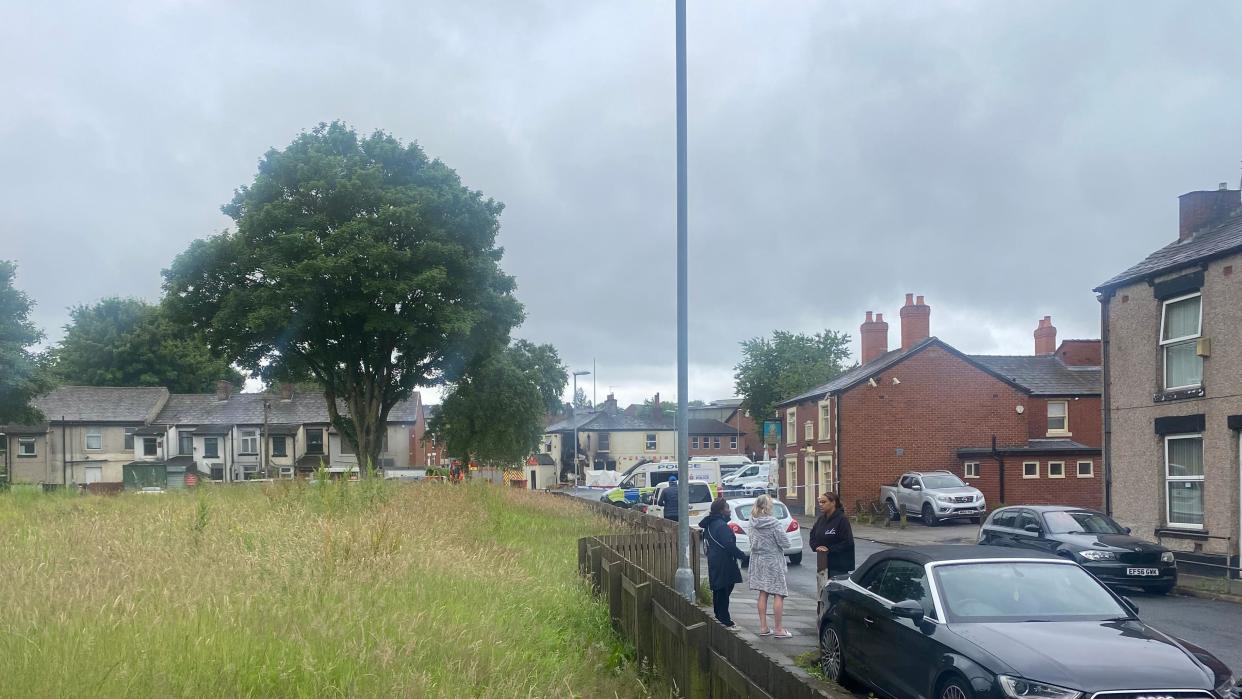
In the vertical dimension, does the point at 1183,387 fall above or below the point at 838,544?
above

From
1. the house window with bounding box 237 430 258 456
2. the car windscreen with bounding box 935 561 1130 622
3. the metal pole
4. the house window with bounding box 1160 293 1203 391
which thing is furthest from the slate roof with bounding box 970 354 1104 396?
the house window with bounding box 237 430 258 456

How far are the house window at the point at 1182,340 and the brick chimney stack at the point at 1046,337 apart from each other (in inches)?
1265

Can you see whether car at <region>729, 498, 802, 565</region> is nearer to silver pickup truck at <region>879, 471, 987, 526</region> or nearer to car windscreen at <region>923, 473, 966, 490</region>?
silver pickup truck at <region>879, 471, 987, 526</region>

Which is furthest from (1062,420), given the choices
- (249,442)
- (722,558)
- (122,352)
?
(122,352)

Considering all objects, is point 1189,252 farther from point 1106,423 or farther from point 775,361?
point 775,361

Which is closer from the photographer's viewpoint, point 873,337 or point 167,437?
point 873,337

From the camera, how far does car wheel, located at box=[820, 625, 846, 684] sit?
9766mm

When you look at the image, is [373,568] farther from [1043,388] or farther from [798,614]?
[1043,388]

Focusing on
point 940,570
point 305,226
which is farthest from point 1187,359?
point 305,226

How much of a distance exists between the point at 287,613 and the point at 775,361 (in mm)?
80735

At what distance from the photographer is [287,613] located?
285 inches

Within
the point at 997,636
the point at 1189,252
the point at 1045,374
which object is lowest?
the point at 997,636

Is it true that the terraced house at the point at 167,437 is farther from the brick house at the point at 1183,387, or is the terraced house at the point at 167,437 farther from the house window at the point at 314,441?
the brick house at the point at 1183,387

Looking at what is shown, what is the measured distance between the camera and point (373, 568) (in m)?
9.46
